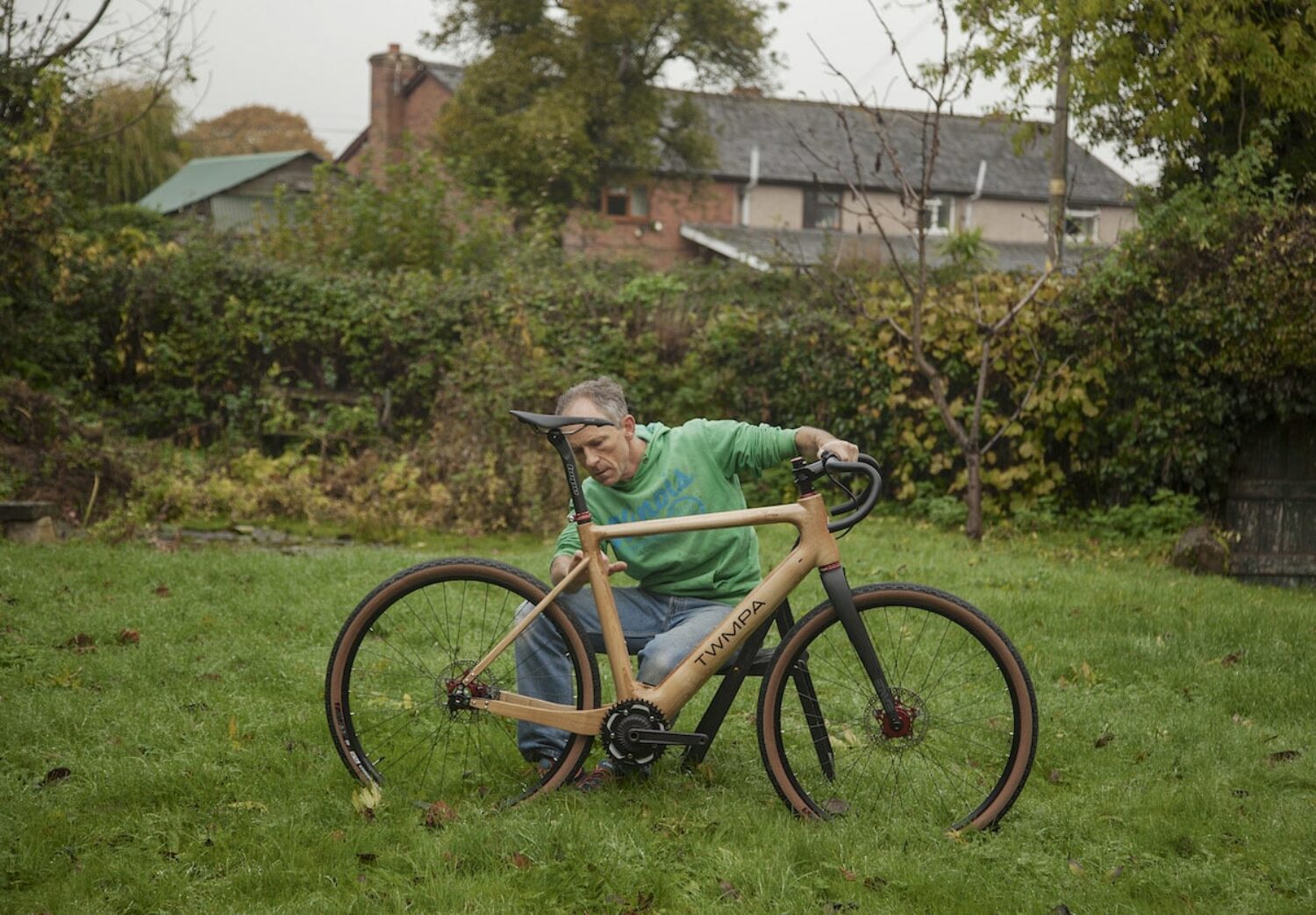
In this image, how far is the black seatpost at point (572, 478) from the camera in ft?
13.0

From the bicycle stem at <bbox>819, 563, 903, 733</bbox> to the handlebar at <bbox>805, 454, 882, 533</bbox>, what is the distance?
5.8 inches

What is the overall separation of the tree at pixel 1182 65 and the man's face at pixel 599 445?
7.28 m

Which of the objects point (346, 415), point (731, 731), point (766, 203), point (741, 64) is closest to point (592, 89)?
point (741, 64)

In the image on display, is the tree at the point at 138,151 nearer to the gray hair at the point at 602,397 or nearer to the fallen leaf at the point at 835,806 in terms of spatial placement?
the gray hair at the point at 602,397

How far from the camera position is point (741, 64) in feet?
107

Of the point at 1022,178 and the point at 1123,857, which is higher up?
the point at 1022,178

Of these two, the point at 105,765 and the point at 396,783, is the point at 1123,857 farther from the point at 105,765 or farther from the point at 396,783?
the point at 105,765

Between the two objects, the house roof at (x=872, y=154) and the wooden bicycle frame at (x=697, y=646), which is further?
the house roof at (x=872, y=154)

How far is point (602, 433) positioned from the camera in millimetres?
4117

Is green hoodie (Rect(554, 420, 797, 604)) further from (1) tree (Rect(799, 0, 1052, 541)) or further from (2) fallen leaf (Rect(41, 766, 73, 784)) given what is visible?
(1) tree (Rect(799, 0, 1052, 541))

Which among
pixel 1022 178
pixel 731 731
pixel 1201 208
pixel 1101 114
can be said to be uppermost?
pixel 1022 178

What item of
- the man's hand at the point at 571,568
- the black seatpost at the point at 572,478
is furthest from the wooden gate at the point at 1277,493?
the black seatpost at the point at 572,478

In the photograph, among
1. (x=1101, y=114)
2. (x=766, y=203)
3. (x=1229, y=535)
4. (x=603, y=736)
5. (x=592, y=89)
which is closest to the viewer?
(x=603, y=736)

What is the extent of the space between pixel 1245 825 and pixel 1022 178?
37.1 meters
